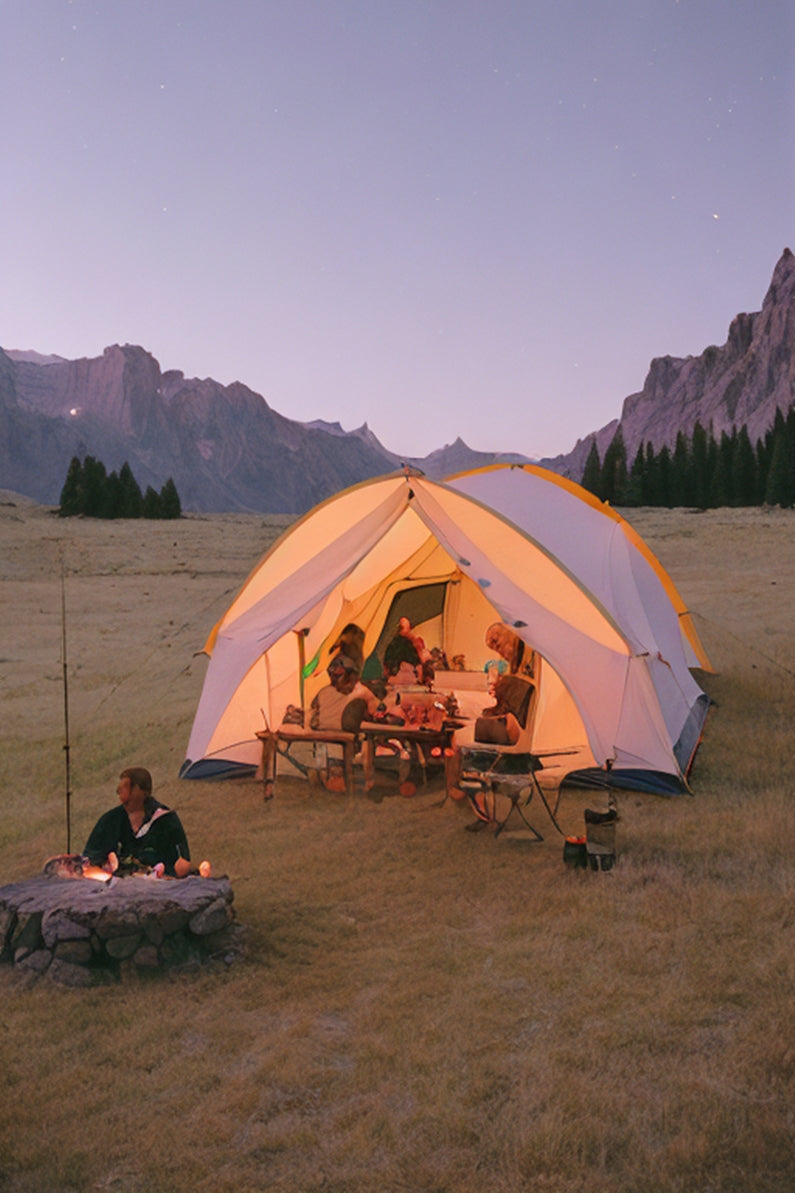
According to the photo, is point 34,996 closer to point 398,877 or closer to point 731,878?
point 398,877

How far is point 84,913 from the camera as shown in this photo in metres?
5.75

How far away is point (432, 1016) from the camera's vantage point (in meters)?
5.25

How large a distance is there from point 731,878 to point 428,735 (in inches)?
152

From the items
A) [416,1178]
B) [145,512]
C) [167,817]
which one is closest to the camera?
[416,1178]

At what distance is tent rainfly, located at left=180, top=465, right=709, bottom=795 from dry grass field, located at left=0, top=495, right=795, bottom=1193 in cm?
60

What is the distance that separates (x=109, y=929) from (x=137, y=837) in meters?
1.07

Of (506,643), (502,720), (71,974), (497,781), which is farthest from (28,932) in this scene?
(506,643)

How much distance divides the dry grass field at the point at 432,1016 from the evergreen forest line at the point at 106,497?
50.6 meters

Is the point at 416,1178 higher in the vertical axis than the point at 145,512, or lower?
lower

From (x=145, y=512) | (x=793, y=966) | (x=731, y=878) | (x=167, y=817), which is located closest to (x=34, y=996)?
(x=167, y=817)

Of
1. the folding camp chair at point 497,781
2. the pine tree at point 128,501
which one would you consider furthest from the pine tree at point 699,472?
the folding camp chair at point 497,781

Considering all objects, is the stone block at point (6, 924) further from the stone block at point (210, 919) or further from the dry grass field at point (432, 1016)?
the stone block at point (210, 919)

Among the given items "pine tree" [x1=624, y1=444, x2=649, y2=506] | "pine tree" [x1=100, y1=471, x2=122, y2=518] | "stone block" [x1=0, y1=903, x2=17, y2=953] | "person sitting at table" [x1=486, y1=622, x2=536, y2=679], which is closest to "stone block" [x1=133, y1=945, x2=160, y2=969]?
"stone block" [x1=0, y1=903, x2=17, y2=953]

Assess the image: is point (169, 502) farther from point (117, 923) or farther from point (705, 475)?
point (117, 923)
